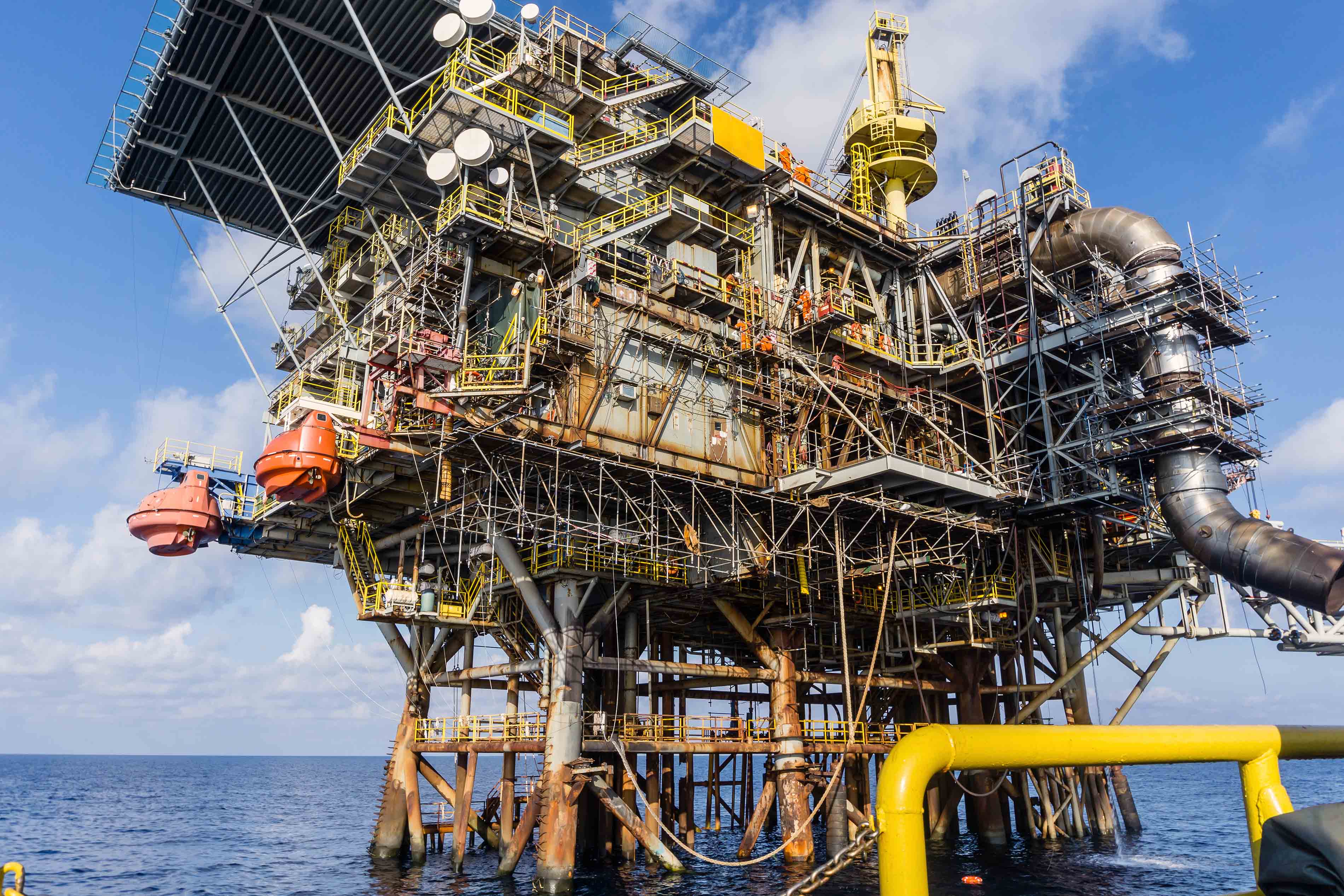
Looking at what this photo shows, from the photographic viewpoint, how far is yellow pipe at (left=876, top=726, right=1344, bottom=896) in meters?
2.86

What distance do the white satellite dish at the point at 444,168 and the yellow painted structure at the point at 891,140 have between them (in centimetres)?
1981

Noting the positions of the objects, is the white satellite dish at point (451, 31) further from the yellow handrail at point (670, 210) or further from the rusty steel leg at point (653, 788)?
→ the rusty steel leg at point (653, 788)

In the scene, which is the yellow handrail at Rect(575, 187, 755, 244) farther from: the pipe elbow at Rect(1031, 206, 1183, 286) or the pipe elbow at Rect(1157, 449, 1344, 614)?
the pipe elbow at Rect(1157, 449, 1344, 614)

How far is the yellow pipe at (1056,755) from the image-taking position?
9.37 ft

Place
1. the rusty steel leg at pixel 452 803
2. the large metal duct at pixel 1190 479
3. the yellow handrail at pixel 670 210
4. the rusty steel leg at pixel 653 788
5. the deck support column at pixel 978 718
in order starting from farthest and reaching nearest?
the deck support column at pixel 978 718
the rusty steel leg at pixel 452 803
the rusty steel leg at pixel 653 788
the yellow handrail at pixel 670 210
the large metal duct at pixel 1190 479

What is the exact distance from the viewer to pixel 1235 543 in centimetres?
3062

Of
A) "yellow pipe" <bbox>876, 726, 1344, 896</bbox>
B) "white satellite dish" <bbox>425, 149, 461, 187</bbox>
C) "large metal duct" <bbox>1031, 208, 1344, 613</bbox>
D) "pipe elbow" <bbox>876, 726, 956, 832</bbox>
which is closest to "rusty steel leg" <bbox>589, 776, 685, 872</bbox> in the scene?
"white satellite dish" <bbox>425, 149, 461, 187</bbox>

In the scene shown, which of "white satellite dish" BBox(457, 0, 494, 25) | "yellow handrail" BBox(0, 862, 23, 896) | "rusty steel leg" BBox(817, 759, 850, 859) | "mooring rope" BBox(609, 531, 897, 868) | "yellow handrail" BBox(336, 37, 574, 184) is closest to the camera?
"yellow handrail" BBox(0, 862, 23, 896)

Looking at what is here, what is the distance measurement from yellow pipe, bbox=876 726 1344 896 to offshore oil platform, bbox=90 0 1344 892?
23389 mm

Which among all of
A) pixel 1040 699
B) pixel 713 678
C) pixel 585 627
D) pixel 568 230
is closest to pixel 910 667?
pixel 1040 699

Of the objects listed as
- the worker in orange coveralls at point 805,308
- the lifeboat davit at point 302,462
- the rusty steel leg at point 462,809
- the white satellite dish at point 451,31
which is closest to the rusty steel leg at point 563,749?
the rusty steel leg at point 462,809

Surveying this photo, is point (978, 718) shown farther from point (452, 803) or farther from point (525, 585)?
point (452, 803)

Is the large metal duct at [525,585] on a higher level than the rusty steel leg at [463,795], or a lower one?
higher

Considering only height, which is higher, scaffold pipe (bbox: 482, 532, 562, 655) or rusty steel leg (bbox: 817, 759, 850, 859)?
scaffold pipe (bbox: 482, 532, 562, 655)
